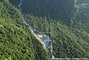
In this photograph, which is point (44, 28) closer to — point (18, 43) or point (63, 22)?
point (63, 22)

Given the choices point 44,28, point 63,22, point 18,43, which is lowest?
point 18,43

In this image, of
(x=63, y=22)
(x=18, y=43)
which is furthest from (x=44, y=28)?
(x=18, y=43)

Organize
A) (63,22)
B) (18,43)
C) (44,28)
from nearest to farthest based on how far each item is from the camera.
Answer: (18,43) → (44,28) → (63,22)

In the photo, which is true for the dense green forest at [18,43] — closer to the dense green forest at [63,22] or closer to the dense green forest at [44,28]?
the dense green forest at [44,28]

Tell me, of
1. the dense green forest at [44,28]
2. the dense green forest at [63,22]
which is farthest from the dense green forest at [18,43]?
the dense green forest at [63,22]

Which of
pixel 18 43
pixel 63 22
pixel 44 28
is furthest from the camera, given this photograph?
pixel 63 22

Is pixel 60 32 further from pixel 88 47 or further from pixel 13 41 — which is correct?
pixel 13 41

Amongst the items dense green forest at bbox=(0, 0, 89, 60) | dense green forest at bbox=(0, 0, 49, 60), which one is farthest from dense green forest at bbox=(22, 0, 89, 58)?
dense green forest at bbox=(0, 0, 49, 60)
